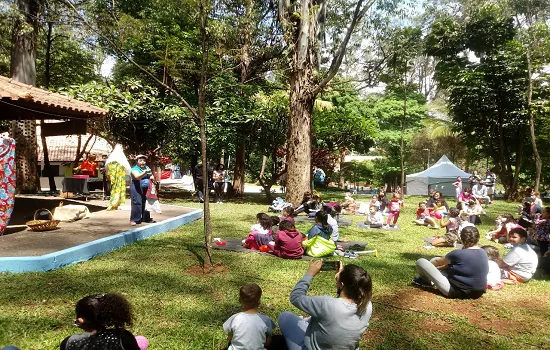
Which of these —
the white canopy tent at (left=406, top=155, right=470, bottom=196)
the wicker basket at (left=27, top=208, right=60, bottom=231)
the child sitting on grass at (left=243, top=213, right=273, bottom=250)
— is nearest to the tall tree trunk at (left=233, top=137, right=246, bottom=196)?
the child sitting on grass at (left=243, top=213, right=273, bottom=250)

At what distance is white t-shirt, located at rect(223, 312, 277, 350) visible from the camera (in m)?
3.29

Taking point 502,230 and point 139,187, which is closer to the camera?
point 139,187

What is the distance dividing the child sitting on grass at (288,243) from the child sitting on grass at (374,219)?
537 cm

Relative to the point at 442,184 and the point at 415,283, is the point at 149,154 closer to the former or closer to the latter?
the point at 415,283

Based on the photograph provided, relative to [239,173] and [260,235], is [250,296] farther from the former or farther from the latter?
[239,173]

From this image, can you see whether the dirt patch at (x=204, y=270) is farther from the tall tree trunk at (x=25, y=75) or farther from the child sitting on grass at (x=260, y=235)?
the tall tree trunk at (x=25, y=75)

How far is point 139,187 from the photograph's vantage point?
922 centimetres

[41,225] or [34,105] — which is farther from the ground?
[34,105]

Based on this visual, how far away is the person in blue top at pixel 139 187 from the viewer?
9.09 metres

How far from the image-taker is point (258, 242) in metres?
8.22

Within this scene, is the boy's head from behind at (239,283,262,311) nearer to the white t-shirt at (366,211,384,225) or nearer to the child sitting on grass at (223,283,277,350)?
the child sitting on grass at (223,283,277,350)

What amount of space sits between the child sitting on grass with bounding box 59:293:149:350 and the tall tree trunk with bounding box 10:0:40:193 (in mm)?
14642

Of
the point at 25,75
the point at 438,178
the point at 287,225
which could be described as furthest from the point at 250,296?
the point at 438,178

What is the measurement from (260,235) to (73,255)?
3.47 meters
